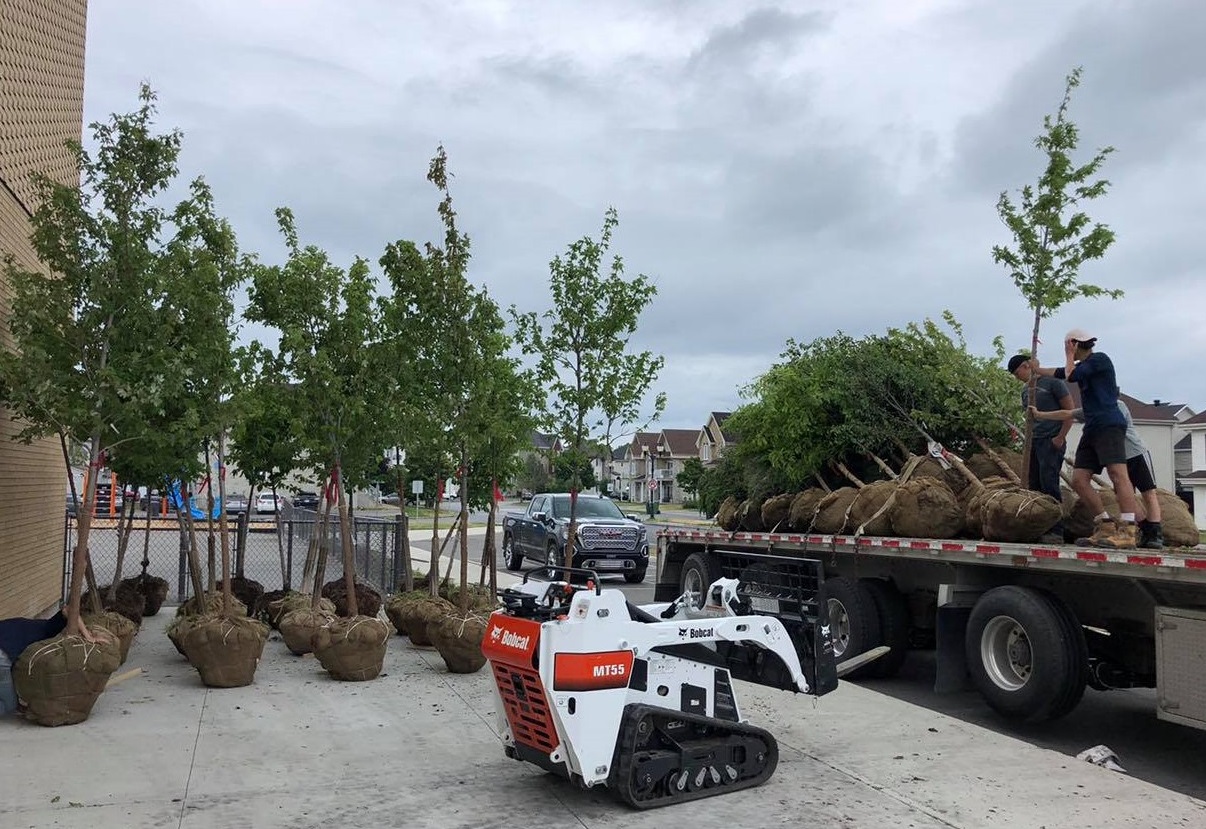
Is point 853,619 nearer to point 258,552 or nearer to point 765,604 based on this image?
point 765,604

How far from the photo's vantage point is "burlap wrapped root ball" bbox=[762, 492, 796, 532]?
→ 11.5 m

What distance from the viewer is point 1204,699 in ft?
19.4

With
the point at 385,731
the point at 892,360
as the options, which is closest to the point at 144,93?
the point at 385,731

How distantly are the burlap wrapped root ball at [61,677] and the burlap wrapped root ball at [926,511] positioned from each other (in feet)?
21.6

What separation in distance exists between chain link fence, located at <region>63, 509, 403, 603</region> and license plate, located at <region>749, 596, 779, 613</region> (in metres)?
5.97

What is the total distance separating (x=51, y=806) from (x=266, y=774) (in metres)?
1.16

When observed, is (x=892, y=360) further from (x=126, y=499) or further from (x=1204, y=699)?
(x=126, y=499)

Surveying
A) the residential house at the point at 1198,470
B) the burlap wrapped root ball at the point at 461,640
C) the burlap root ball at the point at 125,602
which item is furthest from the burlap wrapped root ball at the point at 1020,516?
the residential house at the point at 1198,470

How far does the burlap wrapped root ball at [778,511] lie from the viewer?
11.5 metres

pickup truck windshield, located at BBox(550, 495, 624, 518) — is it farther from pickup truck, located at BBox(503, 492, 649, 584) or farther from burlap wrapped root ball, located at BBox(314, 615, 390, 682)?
burlap wrapped root ball, located at BBox(314, 615, 390, 682)

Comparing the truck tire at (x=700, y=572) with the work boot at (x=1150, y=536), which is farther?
the truck tire at (x=700, y=572)

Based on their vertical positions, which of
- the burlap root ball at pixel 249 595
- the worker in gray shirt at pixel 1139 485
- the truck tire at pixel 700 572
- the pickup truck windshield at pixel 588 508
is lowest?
the burlap root ball at pixel 249 595

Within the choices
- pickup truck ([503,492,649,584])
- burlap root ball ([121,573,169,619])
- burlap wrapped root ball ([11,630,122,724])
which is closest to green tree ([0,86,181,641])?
burlap wrapped root ball ([11,630,122,724])

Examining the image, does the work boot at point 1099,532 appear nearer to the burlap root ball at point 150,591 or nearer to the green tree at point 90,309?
the green tree at point 90,309
